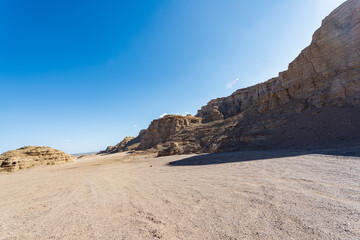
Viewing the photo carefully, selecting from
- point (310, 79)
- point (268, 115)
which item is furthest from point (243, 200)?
point (310, 79)

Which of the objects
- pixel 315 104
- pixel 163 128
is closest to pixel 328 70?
pixel 315 104

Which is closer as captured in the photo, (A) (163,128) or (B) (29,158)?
(B) (29,158)

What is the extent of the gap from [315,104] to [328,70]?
4.65 meters

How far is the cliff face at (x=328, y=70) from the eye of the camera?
1489 cm

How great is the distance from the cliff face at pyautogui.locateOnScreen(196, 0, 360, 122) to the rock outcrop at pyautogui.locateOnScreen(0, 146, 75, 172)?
39654 millimetres

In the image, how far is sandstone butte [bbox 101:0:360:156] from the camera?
13680 millimetres

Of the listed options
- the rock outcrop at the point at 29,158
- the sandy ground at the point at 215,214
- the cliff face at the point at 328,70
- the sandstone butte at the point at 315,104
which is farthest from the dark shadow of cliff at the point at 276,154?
the rock outcrop at the point at 29,158

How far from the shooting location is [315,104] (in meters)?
16.9

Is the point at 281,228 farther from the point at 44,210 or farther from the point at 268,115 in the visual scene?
the point at 268,115

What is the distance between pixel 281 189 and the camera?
4168 millimetres

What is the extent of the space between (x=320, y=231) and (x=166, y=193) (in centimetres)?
395

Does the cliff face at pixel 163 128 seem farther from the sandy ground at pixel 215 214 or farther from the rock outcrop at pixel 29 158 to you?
the sandy ground at pixel 215 214

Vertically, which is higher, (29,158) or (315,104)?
(29,158)

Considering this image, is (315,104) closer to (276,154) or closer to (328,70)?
(328,70)
